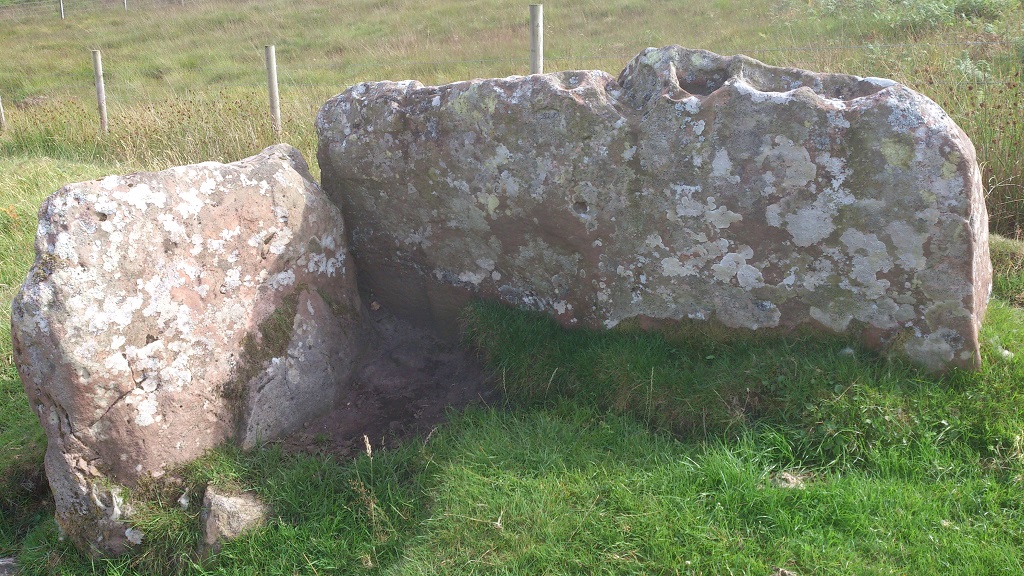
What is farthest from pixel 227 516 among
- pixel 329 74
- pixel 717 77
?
pixel 329 74

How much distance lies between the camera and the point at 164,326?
135 inches

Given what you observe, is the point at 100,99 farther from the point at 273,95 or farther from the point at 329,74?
the point at 329,74

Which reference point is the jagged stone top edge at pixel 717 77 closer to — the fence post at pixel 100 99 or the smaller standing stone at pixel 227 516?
the smaller standing stone at pixel 227 516

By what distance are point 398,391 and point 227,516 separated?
112 cm

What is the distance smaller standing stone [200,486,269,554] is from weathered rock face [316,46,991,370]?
5.04 feet

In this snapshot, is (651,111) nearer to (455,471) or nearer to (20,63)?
(455,471)

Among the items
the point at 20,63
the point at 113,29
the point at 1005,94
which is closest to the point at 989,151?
the point at 1005,94

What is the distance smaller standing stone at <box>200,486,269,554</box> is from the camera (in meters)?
3.29

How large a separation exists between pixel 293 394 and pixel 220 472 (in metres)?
0.55

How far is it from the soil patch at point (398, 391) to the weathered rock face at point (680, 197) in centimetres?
26

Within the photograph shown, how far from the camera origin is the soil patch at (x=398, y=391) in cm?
380

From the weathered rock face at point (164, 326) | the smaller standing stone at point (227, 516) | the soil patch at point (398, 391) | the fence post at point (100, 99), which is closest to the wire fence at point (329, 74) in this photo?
the fence post at point (100, 99)

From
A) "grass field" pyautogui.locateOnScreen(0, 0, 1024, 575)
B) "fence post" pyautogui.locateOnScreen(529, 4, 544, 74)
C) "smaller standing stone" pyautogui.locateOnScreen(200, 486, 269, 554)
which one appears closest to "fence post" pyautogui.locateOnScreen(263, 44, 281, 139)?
"fence post" pyautogui.locateOnScreen(529, 4, 544, 74)

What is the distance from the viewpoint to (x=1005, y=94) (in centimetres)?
552
